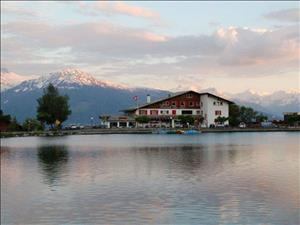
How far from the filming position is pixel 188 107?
116 meters

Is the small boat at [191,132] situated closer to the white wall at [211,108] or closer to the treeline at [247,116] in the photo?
the white wall at [211,108]

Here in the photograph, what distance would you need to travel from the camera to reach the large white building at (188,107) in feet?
374

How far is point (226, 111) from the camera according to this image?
115438 mm

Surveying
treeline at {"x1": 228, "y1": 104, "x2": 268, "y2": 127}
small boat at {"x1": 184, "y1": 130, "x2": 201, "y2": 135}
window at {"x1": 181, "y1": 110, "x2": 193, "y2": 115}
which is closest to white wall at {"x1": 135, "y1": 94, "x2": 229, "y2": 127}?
window at {"x1": 181, "y1": 110, "x2": 193, "y2": 115}

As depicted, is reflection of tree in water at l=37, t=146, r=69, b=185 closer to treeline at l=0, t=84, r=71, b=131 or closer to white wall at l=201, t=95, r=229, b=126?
treeline at l=0, t=84, r=71, b=131

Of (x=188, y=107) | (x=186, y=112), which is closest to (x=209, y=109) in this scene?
(x=188, y=107)

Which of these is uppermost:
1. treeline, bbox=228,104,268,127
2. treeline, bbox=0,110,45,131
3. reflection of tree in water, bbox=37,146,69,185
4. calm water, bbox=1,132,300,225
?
treeline, bbox=228,104,268,127

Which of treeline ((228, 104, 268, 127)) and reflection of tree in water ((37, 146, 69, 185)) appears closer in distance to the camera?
reflection of tree in water ((37, 146, 69, 185))

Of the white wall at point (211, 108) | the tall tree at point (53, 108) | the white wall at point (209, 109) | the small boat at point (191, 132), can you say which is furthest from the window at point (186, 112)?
the tall tree at point (53, 108)

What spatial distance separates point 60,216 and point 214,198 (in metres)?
6.68

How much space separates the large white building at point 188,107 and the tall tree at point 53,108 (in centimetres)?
1570

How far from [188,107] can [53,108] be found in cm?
2919

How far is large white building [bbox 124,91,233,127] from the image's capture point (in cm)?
11407

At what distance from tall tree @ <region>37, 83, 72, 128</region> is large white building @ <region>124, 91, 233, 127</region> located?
51.5ft
